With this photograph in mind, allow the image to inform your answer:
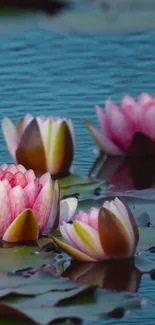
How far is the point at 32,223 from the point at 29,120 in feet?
1.89

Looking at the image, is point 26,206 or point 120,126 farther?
point 120,126

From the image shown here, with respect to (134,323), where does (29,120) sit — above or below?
above

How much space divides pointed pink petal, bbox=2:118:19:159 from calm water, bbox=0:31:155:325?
11 centimetres

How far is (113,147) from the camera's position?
3.01 metres

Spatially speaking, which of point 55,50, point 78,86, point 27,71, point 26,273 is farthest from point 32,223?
point 55,50

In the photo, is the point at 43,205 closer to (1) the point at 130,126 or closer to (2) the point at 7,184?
(2) the point at 7,184

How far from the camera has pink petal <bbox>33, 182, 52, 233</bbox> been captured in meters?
2.33

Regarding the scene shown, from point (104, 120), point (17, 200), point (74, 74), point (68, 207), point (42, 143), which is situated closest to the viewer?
point (17, 200)

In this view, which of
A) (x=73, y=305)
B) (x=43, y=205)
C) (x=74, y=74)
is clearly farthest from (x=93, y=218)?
(x=74, y=74)

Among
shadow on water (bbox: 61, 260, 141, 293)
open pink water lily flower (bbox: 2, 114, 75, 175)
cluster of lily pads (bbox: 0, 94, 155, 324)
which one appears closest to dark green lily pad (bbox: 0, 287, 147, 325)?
cluster of lily pads (bbox: 0, 94, 155, 324)

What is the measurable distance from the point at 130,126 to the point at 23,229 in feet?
2.30

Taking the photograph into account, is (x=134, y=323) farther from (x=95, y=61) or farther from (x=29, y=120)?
(x=95, y=61)

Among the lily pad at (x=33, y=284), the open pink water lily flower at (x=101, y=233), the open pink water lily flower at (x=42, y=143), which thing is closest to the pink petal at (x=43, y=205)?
the open pink water lily flower at (x=101, y=233)

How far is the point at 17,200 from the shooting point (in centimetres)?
231
